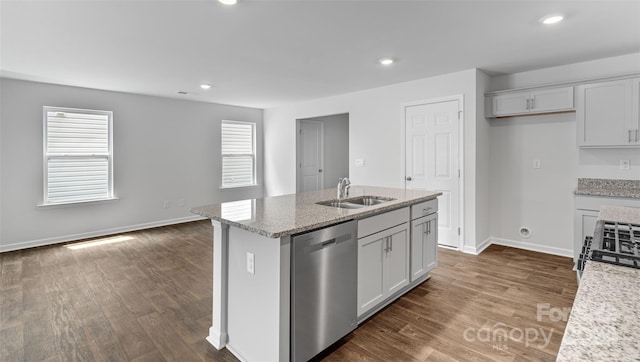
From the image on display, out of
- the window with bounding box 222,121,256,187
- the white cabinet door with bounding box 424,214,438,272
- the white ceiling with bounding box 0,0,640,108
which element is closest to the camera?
the white ceiling with bounding box 0,0,640,108

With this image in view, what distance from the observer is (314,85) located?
193 inches

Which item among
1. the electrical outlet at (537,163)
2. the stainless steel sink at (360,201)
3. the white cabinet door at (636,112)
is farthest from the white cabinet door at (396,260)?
the white cabinet door at (636,112)

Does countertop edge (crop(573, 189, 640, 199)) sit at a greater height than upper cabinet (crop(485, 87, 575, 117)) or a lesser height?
lesser

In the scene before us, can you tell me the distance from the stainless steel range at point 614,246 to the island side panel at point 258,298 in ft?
4.38

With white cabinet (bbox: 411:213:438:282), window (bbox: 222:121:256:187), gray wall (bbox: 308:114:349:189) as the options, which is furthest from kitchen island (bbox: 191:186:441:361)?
gray wall (bbox: 308:114:349:189)

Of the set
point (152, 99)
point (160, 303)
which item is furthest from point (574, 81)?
point (152, 99)

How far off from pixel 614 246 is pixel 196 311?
2.75m

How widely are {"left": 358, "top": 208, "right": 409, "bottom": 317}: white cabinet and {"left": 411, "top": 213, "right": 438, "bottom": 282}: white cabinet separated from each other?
0.42ft

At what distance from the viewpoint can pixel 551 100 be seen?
3.77 metres

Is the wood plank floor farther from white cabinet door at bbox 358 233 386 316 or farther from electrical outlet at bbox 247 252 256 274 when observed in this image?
electrical outlet at bbox 247 252 256 274

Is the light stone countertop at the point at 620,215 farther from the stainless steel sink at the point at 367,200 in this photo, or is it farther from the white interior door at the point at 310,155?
the white interior door at the point at 310,155

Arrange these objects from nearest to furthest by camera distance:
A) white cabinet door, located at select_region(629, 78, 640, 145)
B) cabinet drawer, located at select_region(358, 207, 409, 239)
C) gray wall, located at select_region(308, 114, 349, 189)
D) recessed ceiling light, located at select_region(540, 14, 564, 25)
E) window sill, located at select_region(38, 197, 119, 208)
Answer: cabinet drawer, located at select_region(358, 207, 409, 239) < recessed ceiling light, located at select_region(540, 14, 564, 25) < white cabinet door, located at select_region(629, 78, 640, 145) < window sill, located at select_region(38, 197, 119, 208) < gray wall, located at select_region(308, 114, 349, 189)

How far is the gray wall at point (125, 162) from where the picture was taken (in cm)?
441

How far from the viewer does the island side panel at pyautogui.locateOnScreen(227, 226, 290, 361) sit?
5.70 ft
